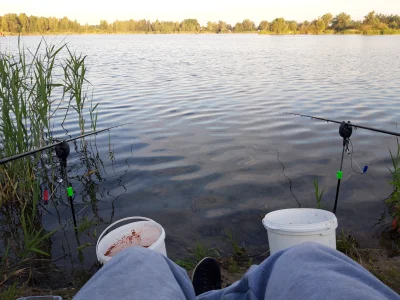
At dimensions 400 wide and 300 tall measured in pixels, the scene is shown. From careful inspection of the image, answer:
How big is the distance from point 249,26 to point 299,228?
84.1m

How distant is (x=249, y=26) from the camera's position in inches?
3167

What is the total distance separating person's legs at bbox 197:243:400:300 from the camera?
3.09 feet

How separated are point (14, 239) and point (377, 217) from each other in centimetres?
349

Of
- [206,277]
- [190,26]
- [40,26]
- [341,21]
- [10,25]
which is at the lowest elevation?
[206,277]

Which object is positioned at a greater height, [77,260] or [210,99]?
[210,99]

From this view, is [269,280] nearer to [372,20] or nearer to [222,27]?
[372,20]

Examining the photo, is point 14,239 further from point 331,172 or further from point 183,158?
point 331,172

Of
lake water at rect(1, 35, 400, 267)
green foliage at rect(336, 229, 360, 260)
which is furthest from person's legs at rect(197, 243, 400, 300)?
lake water at rect(1, 35, 400, 267)

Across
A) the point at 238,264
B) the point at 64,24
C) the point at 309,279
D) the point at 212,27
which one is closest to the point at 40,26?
the point at 238,264

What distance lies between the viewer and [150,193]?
4.09 m

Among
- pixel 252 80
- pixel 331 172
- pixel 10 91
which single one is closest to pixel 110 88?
pixel 252 80

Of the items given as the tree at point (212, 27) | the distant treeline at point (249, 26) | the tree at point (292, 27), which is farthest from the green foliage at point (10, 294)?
the tree at point (212, 27)

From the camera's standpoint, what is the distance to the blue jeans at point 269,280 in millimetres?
965

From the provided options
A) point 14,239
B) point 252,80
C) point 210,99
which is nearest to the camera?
point 14,239
